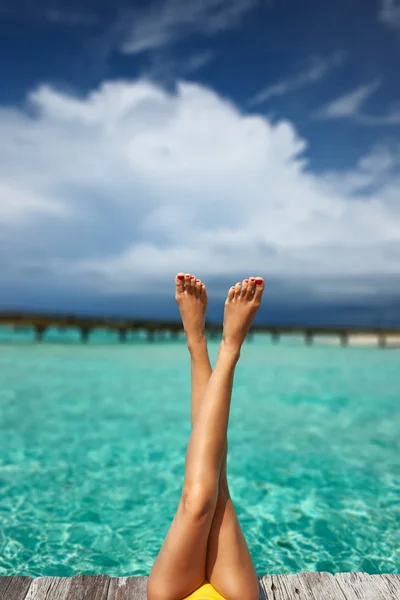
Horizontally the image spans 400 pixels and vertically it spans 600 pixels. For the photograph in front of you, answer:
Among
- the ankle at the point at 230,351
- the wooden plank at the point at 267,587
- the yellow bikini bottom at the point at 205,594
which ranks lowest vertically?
the wooden plank at the point at 267,587

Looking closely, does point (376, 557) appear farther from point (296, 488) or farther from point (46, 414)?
point (46, 414)

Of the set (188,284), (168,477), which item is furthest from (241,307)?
→ (168,477)

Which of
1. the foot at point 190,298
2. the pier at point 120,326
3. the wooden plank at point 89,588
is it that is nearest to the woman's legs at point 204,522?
the wooden plank at point 89,588

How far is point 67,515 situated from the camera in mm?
3707

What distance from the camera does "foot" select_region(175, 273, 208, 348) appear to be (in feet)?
8.99

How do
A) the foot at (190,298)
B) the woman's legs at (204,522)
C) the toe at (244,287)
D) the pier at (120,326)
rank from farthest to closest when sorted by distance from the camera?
the pier at (120,326)
the foot at (190,298)
the toe at (244,287)
the woman's legs at (204,522)

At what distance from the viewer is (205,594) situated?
1838 millimetres

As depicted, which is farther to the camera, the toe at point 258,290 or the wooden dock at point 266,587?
the toe at point 258,290

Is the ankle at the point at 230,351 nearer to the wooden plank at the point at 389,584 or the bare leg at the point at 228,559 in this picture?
the bare leg at the point at 228,559

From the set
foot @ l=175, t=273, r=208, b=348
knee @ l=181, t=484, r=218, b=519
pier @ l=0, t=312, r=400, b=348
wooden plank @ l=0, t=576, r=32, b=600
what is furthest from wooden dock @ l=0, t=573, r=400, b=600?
pier @ l=0, t=312, r=400, b=348

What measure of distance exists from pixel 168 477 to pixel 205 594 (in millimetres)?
3057

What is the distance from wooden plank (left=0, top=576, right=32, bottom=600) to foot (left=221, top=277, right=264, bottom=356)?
157 cm

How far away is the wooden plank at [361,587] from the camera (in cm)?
207

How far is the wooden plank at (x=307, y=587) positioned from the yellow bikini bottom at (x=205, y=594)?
43 centimetres
